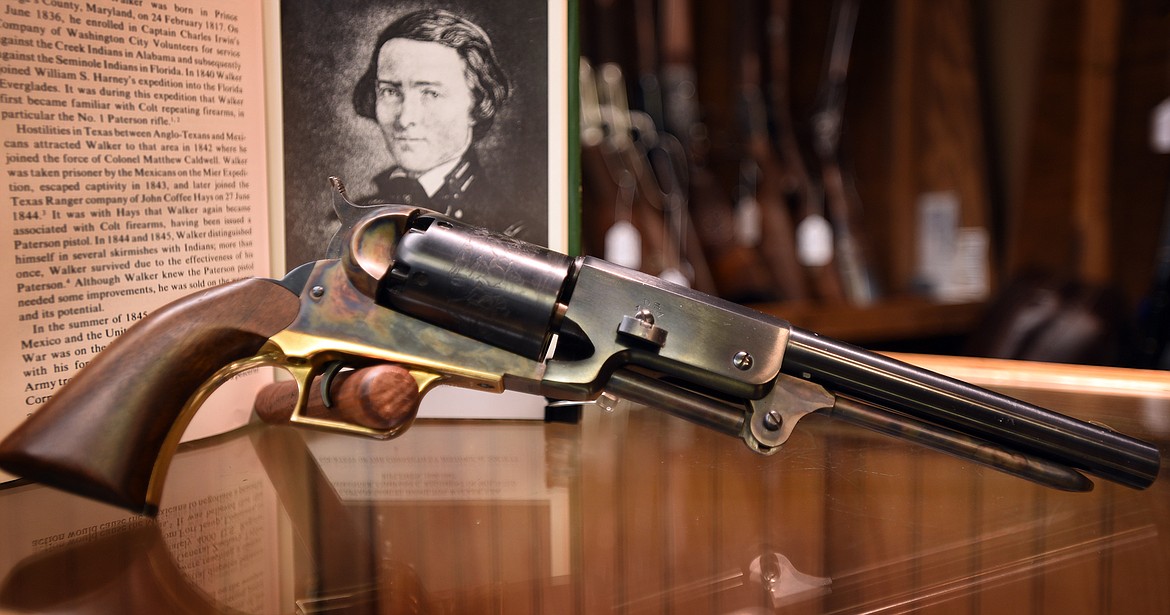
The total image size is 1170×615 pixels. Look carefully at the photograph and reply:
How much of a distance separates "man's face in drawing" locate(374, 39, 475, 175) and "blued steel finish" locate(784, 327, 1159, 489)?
0.39 meters

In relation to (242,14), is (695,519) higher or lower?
lower

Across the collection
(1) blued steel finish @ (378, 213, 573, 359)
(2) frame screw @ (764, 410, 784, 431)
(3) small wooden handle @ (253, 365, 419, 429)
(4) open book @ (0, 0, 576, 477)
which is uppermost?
(4) open book @ (0, 0, 576, 477)

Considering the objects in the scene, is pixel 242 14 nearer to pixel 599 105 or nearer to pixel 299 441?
pixel 299 441

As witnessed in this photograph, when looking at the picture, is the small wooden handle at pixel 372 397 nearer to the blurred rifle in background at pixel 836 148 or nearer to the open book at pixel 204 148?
the open book at pixel 204 148

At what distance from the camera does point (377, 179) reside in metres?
0.77

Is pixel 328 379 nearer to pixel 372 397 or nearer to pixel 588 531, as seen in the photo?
pixel 372 397

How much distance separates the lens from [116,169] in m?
0.64

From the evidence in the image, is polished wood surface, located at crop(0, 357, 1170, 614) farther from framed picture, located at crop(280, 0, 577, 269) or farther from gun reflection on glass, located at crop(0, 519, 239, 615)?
framed picture, located at crop(280, 0, 577, 269)

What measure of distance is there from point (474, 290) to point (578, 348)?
0.10 m

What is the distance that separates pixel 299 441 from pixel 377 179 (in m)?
0.27

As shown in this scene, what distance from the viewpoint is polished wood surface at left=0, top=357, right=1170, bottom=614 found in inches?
19.7

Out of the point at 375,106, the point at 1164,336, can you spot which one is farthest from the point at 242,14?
the point at 1164,336

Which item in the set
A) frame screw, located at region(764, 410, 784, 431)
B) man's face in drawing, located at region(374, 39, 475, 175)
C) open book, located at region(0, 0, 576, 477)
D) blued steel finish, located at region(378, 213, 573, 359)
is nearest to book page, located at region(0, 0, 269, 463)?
open book, located at region(0, 0, 576, 477)

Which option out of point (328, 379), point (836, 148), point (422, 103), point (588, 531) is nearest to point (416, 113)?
point (422, 103)
